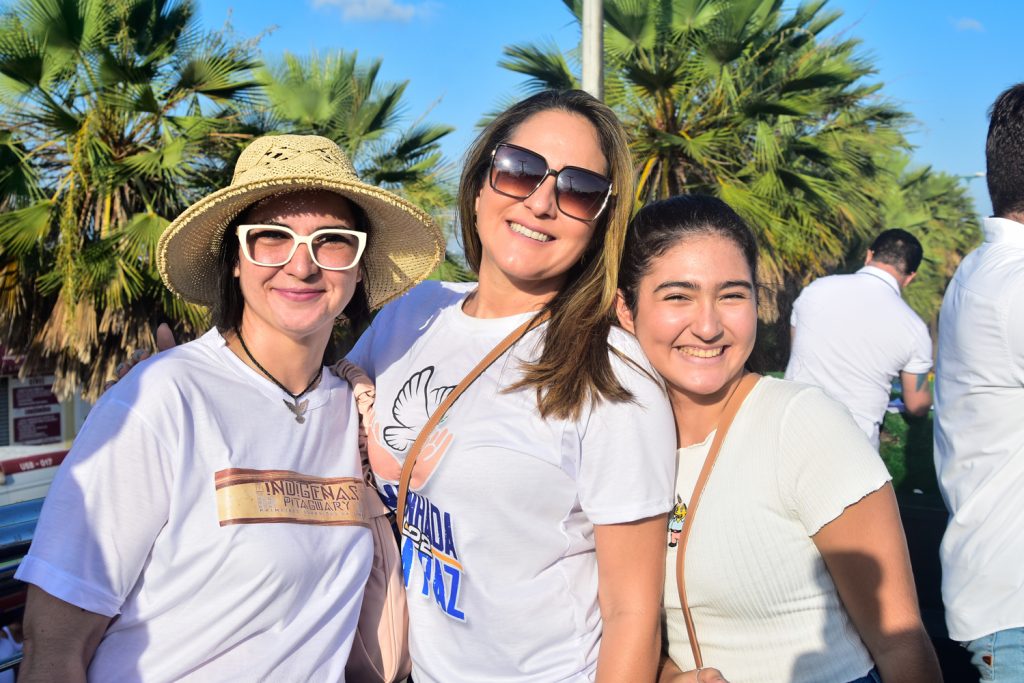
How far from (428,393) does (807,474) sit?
894mm

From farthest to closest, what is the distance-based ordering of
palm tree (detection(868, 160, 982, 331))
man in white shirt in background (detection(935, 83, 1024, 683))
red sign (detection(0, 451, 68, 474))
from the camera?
palm tree (detection(868, 160, 982, 331)) → red sign (detection(0, 451, 68, 474)) → man in white shirt in background (detection(935, 83, 1024, 683))

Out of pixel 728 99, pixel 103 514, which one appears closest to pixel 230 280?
pixel 103 514

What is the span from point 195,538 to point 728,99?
30.2ft

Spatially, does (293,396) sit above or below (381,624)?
above

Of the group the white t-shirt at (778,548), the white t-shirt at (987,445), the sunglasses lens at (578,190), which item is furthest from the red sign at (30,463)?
the white t-shirt at (987,445)

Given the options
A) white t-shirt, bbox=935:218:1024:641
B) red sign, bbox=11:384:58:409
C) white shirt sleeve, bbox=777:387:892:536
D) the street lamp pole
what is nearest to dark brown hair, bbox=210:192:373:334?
white shirt sleeve, bbox=777:387:892:536

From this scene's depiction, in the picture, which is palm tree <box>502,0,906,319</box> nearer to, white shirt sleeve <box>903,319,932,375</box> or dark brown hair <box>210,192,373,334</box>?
white shirt sleeve <box>903,319,932,375</box>

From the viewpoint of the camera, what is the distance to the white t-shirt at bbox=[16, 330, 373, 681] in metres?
1.61

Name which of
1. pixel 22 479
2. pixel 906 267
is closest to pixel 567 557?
pixel 22 479

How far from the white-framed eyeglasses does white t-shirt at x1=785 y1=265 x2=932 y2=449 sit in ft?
12.7

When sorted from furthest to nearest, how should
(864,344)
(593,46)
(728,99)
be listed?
(728,99) → (864,344) → (593,46)

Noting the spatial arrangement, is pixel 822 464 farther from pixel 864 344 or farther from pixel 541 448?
pixel 864 344

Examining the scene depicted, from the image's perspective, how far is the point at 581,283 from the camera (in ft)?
6.86

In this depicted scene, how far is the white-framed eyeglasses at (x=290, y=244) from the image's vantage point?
1.98 m
